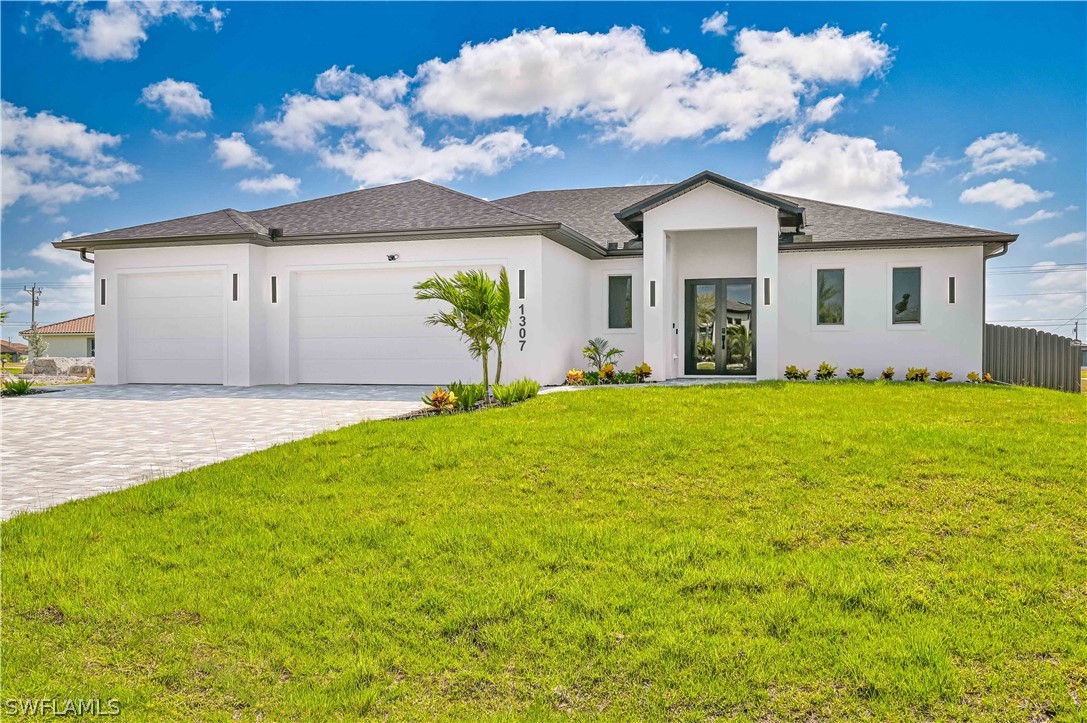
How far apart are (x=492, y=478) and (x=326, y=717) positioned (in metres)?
3.36

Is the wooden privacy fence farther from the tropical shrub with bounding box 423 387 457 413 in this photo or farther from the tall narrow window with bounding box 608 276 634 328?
the tropical shrub with bounding box 423 387 457 413

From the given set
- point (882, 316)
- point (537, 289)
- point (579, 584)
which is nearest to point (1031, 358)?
point (882, 316)

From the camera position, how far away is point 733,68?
17.6 metres

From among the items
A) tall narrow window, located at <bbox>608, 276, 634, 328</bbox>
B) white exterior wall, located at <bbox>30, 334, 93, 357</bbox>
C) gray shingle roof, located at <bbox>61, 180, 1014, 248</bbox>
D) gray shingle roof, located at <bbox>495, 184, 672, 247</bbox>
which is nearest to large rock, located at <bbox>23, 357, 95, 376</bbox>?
gray shingle roof, located at <bbox>61, 180, 1014, 248</bbox>

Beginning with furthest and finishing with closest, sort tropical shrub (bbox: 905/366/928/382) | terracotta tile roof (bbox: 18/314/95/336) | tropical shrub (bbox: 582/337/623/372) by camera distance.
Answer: terracotta tile roof (bbox: 18/314/95/336), tropical shrub (bbox: 582/337/623/372), tropical shrub (bbox: 905/366/928/382)

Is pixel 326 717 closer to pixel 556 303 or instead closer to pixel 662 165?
pixel 556 303

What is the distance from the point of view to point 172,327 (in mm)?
18062

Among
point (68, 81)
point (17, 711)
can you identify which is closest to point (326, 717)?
point (17, 711)

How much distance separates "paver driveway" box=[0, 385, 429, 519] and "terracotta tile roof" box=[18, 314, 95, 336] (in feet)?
147

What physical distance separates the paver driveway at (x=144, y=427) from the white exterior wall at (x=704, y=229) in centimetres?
565

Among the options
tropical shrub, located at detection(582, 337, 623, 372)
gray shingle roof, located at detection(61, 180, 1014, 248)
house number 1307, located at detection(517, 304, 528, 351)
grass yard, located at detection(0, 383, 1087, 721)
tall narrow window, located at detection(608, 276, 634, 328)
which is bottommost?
grass yard, located at detection(0, 383, 1087, 721)

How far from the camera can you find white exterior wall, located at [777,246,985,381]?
56.0 ft

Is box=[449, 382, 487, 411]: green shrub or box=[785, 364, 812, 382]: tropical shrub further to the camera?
box=[785, 364, 812, 382]: tropical shrub

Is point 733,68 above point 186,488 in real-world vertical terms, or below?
above
